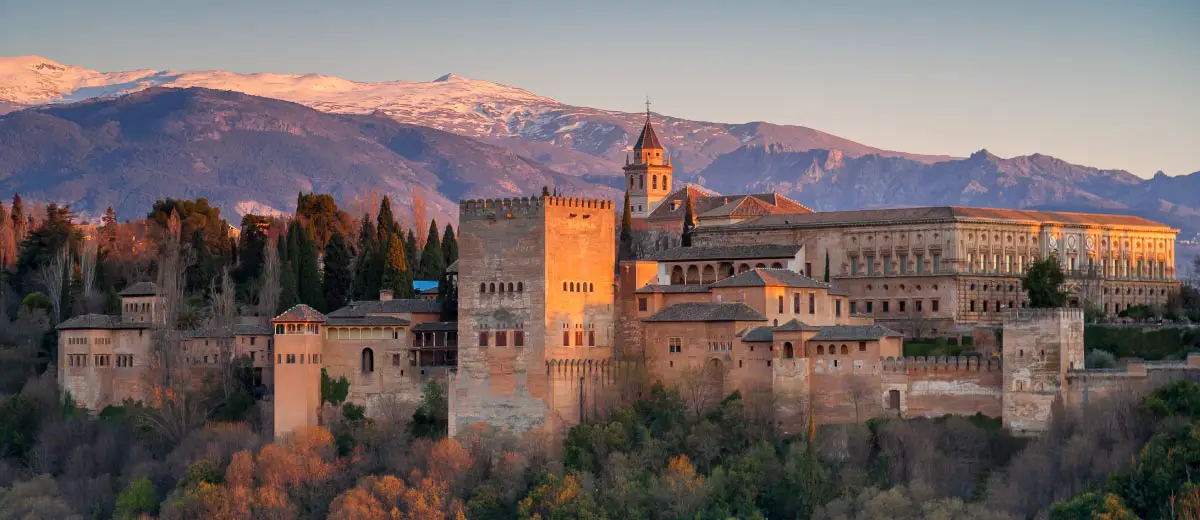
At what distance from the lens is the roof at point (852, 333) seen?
2050 inches

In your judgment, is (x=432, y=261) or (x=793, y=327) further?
(x=432, y=261)

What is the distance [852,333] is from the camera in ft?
172

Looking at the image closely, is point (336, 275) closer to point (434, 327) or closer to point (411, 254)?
point (411, 254)

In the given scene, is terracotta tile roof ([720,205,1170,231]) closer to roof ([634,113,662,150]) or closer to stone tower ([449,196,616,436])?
stone tower ([449,196,616,436])

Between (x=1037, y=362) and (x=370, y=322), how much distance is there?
19814mm

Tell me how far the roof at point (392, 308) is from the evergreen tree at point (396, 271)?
212 inches

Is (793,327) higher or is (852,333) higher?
(793,327)

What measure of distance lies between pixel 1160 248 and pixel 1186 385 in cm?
2384

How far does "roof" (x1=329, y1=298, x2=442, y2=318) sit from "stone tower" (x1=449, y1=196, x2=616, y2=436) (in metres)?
4.24

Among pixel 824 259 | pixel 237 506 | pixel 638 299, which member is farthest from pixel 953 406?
pixel 237 506

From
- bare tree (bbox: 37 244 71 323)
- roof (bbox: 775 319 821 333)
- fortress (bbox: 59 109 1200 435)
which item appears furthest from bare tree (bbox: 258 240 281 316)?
roof (bbox: 775 319 821 333)

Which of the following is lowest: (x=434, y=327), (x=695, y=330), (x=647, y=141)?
(x=695, y=330)

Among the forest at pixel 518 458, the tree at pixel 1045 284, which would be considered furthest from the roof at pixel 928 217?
the forest at pixel 518 458

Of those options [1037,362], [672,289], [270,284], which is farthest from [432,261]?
[1037,362]
